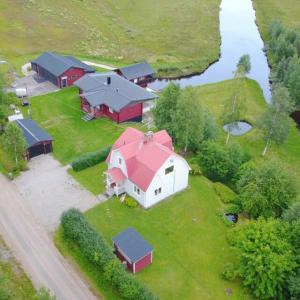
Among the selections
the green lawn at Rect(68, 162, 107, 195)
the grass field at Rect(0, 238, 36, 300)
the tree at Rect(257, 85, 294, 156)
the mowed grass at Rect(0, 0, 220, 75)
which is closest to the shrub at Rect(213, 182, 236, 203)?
the green lawn at Rect(68, 162, 107, 195)

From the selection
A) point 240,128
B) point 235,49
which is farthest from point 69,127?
point 235,49

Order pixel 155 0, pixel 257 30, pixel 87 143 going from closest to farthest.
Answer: pixel 87 143, pixel 257 30, pixel 155 0

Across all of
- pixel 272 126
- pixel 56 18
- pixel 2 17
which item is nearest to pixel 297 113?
pixel 272 126

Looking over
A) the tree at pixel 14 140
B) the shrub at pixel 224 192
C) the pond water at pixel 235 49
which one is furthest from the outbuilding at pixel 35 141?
the pond water at pixel 235 49

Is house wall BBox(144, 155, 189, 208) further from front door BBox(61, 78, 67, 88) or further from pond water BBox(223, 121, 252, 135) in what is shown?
front door BBox(61, 78, 67, 88)

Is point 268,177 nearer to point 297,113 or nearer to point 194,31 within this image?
point 297,113
